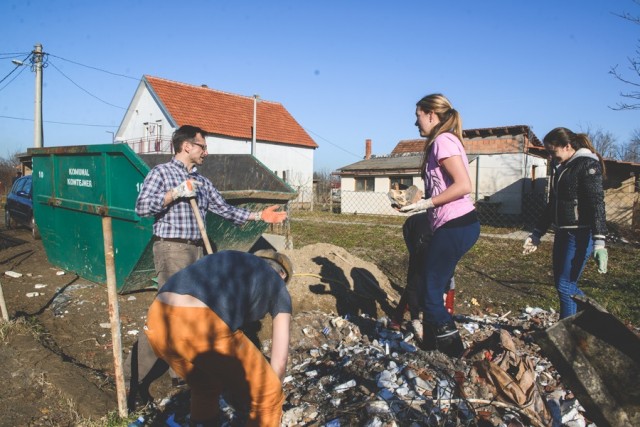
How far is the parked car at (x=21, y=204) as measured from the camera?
11.1 meters

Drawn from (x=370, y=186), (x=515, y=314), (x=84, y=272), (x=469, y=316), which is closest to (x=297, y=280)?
(x=469, y=316)

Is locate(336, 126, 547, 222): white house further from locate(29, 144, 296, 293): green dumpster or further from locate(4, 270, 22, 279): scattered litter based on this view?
locate(4, 270, 22, 279): scattered litter

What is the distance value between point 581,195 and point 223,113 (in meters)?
25.1

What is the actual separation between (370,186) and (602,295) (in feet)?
55.0

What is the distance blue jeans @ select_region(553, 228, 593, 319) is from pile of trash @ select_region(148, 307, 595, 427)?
1.58 ft

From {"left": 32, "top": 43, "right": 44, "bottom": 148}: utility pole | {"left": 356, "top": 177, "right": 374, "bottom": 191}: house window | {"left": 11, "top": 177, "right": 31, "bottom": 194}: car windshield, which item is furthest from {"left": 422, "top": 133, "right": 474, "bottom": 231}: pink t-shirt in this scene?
{"left": 356, "top": 177, "right": 374, "bottom": 191}: house window

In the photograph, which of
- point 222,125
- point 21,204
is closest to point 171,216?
point 21,204

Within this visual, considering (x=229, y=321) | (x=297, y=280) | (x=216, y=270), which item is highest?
(x=216, y=270)

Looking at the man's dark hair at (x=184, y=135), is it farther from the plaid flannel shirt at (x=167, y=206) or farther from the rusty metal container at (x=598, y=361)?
the rusty metal container at (x=598, y=361)

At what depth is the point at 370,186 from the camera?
22.1 m

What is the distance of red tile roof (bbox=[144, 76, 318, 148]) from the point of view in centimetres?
2495

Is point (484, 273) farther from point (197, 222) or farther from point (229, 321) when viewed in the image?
point (229, 321)

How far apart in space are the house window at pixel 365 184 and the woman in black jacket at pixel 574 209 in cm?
1847

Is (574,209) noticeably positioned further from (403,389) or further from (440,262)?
(403,389)
